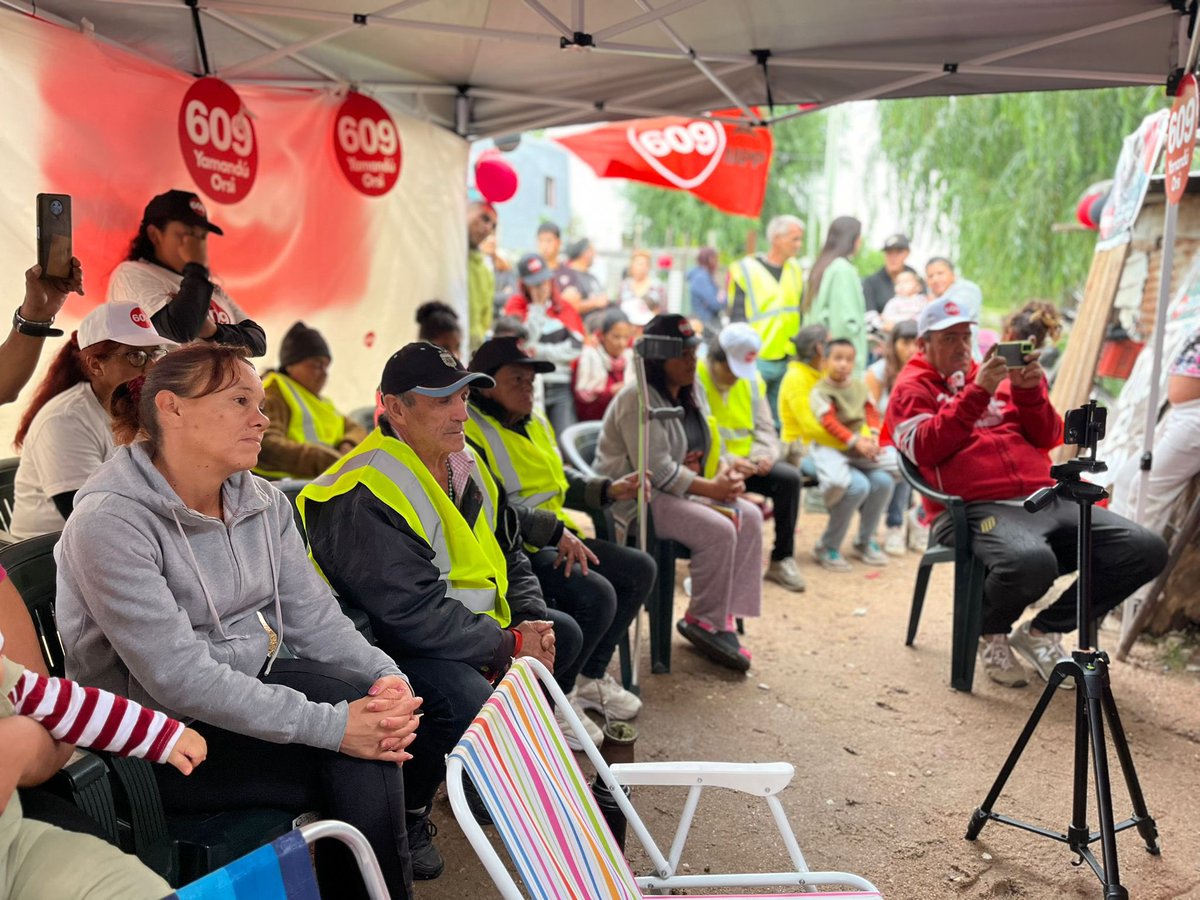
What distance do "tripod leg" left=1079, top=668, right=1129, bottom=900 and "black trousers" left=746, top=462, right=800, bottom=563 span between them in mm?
2831

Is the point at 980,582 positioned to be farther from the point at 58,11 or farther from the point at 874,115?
the point at 874,115

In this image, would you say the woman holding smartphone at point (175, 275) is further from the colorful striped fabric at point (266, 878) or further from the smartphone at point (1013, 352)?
the smartphone at point (1013, 352)

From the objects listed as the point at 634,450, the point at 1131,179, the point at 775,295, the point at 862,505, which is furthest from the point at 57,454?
the point at 1131,179

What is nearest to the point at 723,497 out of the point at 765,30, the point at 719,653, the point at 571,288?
the point at 719,653

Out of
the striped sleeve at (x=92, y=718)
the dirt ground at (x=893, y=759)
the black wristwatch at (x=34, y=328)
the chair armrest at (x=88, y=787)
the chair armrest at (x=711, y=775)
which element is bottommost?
the dirt ground at (x=893, y=759)

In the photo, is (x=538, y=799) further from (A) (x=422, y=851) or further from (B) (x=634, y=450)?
(B) (x=634, y=450)

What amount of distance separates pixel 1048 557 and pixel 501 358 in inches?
90.9

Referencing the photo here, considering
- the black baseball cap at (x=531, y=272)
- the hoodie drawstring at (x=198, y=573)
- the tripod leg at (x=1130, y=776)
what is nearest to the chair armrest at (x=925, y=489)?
the tripod leg at (x=1130, y=776)

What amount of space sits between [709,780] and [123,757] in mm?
1170

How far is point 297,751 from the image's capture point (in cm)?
202

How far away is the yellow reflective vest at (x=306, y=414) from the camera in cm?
438

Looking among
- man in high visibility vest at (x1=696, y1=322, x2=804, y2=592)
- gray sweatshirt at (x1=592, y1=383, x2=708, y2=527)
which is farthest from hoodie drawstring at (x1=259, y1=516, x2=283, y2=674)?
man in high visibility vest at (x1=696, y1=322, x2=804, y2=592)

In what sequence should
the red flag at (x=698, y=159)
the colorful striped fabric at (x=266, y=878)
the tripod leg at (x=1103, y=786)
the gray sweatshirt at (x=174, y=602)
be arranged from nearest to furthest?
the colorful striped fabric at (x=266, y=878) < the gray sweatshirt at (x=174, y=602) < the tripod leg at (x=1103, y=786) < the red flag at (x=698, y=159)

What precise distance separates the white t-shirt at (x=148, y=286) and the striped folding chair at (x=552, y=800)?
2184 millimetres
